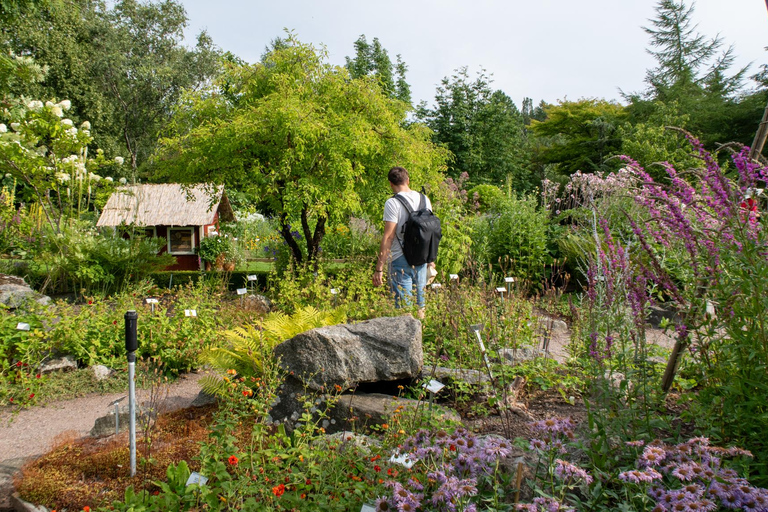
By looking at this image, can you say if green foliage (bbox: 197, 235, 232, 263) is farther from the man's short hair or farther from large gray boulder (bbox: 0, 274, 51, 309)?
the man's short hair

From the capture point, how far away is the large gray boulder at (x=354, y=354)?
10.6 feet

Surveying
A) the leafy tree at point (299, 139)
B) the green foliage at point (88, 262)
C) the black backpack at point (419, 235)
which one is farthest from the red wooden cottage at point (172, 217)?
the black backpack at point (419, 235)

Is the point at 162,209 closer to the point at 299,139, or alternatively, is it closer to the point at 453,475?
the point at 299,139

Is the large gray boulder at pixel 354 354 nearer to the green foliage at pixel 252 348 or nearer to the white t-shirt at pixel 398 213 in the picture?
the green foliage at pixel 252 348

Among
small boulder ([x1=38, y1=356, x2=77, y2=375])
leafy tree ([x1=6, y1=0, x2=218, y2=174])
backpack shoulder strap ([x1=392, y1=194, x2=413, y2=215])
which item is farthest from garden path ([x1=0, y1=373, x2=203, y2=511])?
leafy tree ([x1=6, y1=0, x2=218, y2=174])

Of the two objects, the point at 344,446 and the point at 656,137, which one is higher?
the point at 656,137

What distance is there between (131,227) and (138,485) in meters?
7.24

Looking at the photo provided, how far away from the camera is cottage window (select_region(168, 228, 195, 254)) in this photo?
484 inches

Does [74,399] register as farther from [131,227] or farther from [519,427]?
[131,227]

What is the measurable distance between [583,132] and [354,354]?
2722 cm

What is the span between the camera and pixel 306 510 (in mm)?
2066

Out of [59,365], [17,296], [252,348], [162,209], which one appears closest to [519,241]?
[252,348]

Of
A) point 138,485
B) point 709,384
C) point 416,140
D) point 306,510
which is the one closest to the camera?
point 306,510

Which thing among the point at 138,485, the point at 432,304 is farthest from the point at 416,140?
the point at 138,485
